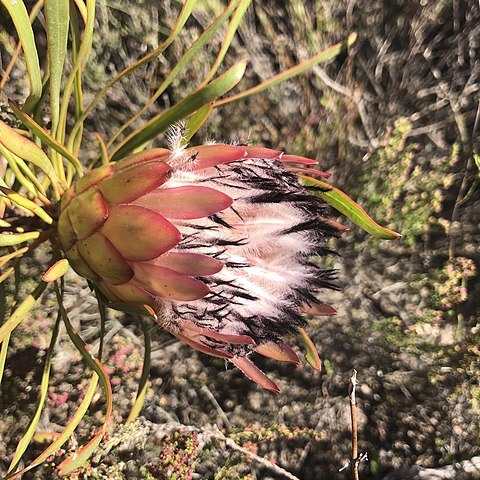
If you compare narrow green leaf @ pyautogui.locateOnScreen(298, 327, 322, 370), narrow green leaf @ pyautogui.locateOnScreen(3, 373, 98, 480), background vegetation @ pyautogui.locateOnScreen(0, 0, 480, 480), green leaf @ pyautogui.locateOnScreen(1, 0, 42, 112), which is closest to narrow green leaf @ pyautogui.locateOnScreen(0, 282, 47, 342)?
narrow green leaf @ pyautogui.locateOnScreen(3, 373, 98, 480)

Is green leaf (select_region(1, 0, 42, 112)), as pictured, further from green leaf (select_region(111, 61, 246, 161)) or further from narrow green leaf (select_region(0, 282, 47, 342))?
narrow green leaf (select_region(0, 282, 47, 342))

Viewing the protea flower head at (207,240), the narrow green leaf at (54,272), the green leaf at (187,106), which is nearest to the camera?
the protea flower head at (207,240)

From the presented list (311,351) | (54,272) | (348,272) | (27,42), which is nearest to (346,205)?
(311,351)

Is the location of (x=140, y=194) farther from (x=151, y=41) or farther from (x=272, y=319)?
(x=151, y=41)

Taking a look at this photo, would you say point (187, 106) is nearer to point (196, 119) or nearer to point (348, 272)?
point (196, 119)

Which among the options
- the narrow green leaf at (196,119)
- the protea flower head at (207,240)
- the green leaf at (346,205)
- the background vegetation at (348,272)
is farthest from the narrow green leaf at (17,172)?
the background vegetation at (348,272)

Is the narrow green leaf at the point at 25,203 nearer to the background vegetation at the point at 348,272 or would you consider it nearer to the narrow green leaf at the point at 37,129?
the narrow green leaf at the point at 37,129
